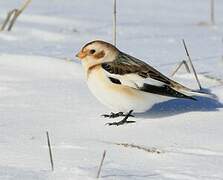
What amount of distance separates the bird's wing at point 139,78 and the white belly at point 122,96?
29mm

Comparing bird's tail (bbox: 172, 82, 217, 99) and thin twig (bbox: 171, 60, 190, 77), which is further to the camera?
thin twig (bbox: 171, 60, 190, 77)

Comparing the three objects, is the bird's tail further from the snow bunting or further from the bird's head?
the bird's head

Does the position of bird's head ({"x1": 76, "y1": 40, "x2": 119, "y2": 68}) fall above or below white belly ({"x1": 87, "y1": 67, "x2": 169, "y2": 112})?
above

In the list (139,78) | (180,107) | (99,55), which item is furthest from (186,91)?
(99,55)

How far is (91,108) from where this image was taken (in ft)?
14.6

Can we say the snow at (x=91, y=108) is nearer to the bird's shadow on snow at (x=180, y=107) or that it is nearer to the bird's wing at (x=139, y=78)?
the bird's shadow on snow at (x=180, y=107)

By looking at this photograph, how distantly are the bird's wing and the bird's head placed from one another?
0.24 feet

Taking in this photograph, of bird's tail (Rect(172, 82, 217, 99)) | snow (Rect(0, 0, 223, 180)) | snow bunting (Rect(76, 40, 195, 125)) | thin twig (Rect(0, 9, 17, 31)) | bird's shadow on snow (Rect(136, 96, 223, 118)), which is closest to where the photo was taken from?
snow (Rect(0, 0, 223, 180))

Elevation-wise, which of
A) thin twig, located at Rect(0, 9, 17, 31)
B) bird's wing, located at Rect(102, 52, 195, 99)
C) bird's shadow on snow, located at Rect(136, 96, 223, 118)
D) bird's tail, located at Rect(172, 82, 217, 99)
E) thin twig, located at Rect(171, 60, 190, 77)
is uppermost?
bird's wing, located at Rect(102, 52, 195, 99)

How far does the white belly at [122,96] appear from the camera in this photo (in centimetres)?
418

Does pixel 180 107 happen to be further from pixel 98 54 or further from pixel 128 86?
pixel 98 54

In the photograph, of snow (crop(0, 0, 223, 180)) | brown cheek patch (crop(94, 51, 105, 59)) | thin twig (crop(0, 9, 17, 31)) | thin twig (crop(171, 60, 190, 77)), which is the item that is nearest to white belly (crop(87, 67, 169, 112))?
snow (crop(0, 0, 223, 180))

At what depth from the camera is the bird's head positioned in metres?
4.38

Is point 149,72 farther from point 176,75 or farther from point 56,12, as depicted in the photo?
point 56,12
